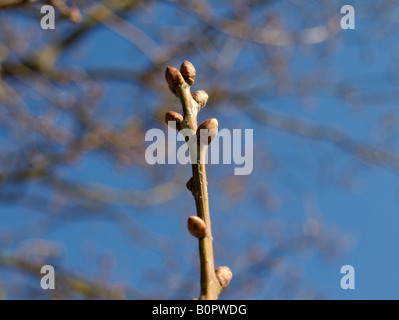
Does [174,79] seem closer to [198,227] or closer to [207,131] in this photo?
[207,131]

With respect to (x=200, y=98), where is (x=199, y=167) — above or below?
below

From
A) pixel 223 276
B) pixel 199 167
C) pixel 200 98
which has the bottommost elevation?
pixel 223 276

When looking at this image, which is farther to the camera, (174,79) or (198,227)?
(174,79)

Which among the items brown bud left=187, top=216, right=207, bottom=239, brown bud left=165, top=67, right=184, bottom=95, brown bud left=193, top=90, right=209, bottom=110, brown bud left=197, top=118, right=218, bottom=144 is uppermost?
brown bud left=165, top=67, right=184, bottom=95

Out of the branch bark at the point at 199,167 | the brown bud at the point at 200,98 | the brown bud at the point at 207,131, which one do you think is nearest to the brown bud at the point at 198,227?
the branch bark at the point at 199,167

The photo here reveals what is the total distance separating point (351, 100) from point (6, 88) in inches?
118

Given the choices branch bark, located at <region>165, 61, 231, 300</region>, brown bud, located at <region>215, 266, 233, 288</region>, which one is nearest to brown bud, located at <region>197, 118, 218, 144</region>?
branch bark, located at <region>165, 61, 231, 300</region>

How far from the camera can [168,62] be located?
381cm

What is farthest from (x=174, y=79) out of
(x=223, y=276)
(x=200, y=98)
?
(x=223, y=276)

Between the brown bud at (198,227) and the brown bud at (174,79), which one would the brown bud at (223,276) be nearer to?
the brown bud at (198,227)

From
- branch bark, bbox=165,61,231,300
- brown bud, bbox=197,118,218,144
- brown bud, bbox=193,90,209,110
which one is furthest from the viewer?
brown bud, bbox=193,90,209,110

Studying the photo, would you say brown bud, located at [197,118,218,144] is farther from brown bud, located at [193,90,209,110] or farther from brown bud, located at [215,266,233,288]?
brown bud, located at [215,266,233,288]
